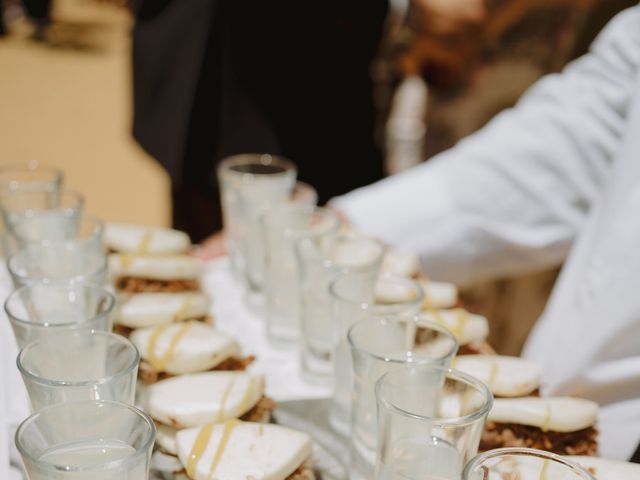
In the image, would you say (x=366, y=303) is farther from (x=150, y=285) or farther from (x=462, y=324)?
(x=150, y=285)

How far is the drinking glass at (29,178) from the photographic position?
1.12 meters

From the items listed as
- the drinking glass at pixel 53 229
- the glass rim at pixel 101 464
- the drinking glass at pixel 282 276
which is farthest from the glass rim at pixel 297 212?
the glass rim at pixel 101 464

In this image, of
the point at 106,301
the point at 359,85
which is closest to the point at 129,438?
the point at 106,301

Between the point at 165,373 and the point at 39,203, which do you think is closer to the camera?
the point at 165,373

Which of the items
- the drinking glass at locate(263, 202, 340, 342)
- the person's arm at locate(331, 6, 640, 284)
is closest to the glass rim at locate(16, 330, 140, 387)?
the drinking glass at locate(263, 202, 340, 342)

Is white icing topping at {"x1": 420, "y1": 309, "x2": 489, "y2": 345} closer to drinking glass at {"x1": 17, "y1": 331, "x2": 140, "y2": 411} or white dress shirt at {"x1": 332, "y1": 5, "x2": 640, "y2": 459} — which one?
white dress shirt at {"x1": 332, "y1": 5, "x2": 640, "y2": 459}

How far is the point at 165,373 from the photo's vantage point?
830 millimetres

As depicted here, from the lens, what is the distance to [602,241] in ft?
3.44

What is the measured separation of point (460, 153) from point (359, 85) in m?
0.59

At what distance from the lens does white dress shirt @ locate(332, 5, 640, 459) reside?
1002 millimetres

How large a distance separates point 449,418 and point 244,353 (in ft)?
1.40

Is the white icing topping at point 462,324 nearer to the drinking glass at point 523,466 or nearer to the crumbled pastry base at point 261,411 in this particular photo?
the crumbled pastry base at point 261,411

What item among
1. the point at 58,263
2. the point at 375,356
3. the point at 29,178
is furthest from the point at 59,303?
the point at 29,178

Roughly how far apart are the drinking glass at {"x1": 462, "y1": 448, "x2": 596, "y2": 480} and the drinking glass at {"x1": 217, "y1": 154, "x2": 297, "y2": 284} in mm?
643
